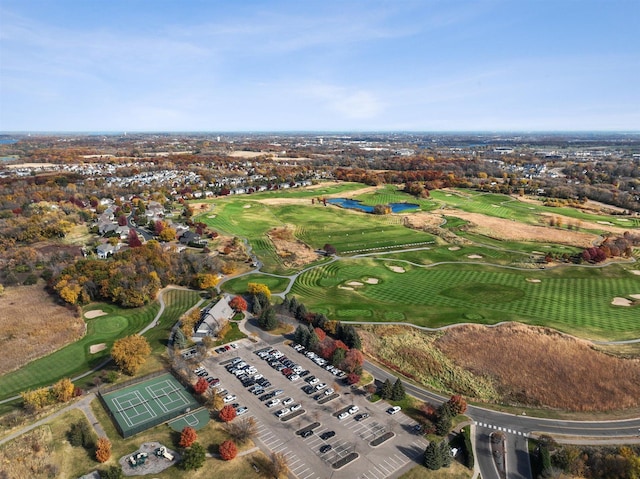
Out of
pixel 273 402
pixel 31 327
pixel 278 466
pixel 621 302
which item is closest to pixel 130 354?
pixel 273 402

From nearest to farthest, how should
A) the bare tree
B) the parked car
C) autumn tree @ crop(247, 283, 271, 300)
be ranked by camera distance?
the bare tree < the parked car < autumn tree @ crop(247, 283, 271, 300)

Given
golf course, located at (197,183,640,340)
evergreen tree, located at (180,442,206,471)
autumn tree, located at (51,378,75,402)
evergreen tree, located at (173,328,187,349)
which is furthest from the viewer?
golf course, located at (197,183,640,340)

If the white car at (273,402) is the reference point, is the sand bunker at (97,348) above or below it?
below

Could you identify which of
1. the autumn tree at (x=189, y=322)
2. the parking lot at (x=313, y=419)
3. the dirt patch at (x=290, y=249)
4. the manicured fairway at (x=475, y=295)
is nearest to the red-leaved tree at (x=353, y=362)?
the parking lot at (x=313, y=419)

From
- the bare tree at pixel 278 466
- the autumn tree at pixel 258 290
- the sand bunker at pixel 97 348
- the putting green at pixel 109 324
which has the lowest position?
the sand bunker at pixel 97 348

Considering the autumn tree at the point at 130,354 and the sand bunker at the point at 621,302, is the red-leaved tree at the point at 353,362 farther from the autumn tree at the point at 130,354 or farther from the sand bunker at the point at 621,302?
the sand bunker at the point at 621,302

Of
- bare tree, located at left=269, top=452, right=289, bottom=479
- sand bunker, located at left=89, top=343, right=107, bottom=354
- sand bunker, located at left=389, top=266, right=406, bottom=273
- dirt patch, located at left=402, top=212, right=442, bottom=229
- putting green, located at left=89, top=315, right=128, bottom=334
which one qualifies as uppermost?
dirt patch, located at left=402, top=212, right=442, bottom=229

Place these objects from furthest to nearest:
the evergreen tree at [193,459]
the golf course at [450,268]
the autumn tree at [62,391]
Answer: the golf course at [450,268] → the autumn tree at [62,391] → the evergreen tree at [193,459]

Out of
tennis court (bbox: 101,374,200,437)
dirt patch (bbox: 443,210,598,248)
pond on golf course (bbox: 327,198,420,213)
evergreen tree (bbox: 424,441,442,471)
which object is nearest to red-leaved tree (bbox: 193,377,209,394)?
tennis court (bbox: 101,374,200,437)

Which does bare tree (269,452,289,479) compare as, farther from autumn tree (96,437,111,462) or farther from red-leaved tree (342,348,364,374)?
red-leaved tree (342,348,364,374)
